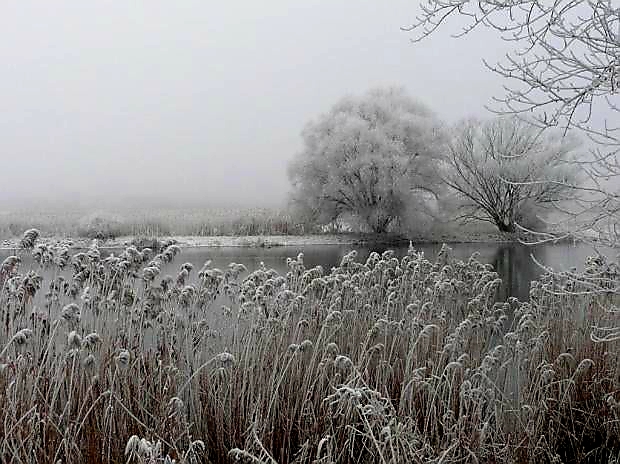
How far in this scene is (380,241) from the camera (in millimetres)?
30281

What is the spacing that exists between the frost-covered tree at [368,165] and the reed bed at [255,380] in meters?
24.7

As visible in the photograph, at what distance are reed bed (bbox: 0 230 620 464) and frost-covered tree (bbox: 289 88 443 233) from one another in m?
24.7

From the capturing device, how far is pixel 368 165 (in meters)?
29.5

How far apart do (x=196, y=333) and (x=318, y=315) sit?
1.21 metres

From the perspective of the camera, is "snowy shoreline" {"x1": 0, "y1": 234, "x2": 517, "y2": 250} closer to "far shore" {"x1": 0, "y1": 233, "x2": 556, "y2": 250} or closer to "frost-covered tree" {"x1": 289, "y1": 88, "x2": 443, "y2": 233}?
"far shore" {"x1": 0, "y1": 233, "x2": 556, "y2": 250}

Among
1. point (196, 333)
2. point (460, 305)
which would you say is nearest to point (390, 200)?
point (460, 305)

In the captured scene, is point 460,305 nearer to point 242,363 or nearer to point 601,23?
point 242,363

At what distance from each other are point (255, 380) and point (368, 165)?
2630cm

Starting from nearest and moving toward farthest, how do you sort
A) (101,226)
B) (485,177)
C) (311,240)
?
(101,226)
(311,240)
(485,177)

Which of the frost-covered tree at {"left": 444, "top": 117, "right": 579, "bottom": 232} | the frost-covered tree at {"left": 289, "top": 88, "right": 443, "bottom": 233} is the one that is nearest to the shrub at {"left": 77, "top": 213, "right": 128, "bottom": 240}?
the frost-covered tree at {"left": 289, "top": 88, "right": 443, "bottom": 233}

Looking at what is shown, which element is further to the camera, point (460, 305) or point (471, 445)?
point (460, 305)

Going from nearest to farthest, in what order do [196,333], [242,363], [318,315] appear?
[242,363] < [196,333] < [318,315]

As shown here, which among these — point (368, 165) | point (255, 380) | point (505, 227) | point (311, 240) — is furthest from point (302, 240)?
point (255, 380)

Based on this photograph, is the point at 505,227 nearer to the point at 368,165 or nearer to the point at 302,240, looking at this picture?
the point at 368,165
